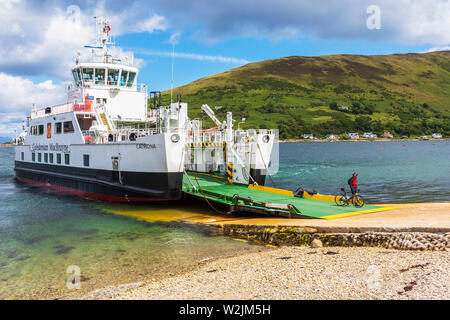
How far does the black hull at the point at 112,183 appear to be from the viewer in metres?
17.7

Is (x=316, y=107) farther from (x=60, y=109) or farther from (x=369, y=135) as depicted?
(x=60, y=109)

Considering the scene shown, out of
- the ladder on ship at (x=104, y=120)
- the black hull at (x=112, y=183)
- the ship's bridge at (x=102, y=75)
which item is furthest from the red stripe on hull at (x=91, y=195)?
the ship's bridge at (x=102, y=75)

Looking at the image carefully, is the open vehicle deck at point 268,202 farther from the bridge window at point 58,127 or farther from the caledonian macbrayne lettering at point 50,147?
the bridge window at point 58,127

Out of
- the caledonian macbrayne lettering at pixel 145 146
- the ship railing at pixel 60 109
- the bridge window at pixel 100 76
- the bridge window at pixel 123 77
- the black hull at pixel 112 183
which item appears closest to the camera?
the caledonian macbrayne lettering at pixel 145 146

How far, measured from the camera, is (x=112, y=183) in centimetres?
2059

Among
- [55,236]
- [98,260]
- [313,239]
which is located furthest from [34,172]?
[313,239]

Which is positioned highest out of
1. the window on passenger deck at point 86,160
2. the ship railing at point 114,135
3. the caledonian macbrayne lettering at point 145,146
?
the ship railing at point 114,135

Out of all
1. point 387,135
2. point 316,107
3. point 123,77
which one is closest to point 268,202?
point 123,77

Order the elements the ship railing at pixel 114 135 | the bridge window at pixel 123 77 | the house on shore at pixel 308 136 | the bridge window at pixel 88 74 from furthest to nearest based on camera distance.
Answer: the house on shore at pixel 308 136 < the bridge window at pixel 123 77 < the bridge window at pixel 88 74 < the ship railing at pixel 114 135

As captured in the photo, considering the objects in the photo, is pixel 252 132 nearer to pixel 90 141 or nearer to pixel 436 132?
pixel 90 141

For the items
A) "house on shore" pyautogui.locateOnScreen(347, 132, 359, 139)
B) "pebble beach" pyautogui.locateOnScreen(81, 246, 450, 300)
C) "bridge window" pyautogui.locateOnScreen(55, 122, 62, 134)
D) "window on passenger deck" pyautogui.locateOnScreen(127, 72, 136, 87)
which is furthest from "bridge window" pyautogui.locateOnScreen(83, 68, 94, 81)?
"house on shore" pyautogui.locateOnScreen(347, 132, 359, 139)

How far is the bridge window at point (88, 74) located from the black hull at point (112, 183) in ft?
22.1

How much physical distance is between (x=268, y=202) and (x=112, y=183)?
10362 millimetres
